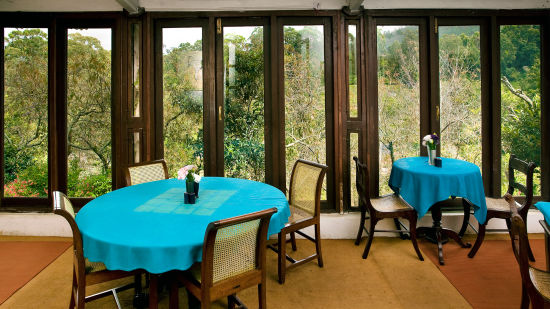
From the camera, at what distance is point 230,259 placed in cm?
184

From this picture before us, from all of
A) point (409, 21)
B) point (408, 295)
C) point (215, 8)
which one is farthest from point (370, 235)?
point (215, 8)

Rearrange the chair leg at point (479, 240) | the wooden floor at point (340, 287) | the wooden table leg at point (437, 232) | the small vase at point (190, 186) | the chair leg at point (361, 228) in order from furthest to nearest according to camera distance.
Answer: the chair leg at point (361, 228) < the wooden table leg at point (437, 232) < the chair leg at point (479, 240) < the wooden floor at point (340, 287) < the small vase at point (190, 186)

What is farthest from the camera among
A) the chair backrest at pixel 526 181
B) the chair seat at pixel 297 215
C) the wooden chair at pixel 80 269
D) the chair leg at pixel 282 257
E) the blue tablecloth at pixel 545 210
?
the chair backrest at pixel 526 181

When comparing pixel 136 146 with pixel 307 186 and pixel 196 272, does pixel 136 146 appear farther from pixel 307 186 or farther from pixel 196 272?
pixel 196 272

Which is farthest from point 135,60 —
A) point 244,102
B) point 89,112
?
point 244,102

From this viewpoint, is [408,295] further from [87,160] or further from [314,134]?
[87,160]

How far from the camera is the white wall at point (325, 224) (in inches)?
153

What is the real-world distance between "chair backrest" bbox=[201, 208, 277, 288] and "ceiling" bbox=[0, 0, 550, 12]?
285 cm

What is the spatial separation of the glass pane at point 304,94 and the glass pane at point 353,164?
1.03 feet

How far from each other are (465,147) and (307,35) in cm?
231

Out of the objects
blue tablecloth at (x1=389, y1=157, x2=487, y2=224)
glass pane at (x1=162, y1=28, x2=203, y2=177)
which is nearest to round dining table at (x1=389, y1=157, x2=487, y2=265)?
blue tablecloth at (x1=389, y1=157, x2=487, y2=224)

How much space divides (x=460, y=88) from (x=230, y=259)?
3.52 meters

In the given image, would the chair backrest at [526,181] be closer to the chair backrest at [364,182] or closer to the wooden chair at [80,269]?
the chair backrest at [364,182]

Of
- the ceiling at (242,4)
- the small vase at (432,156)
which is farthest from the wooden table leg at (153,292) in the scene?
the ceiling at (242,4)
